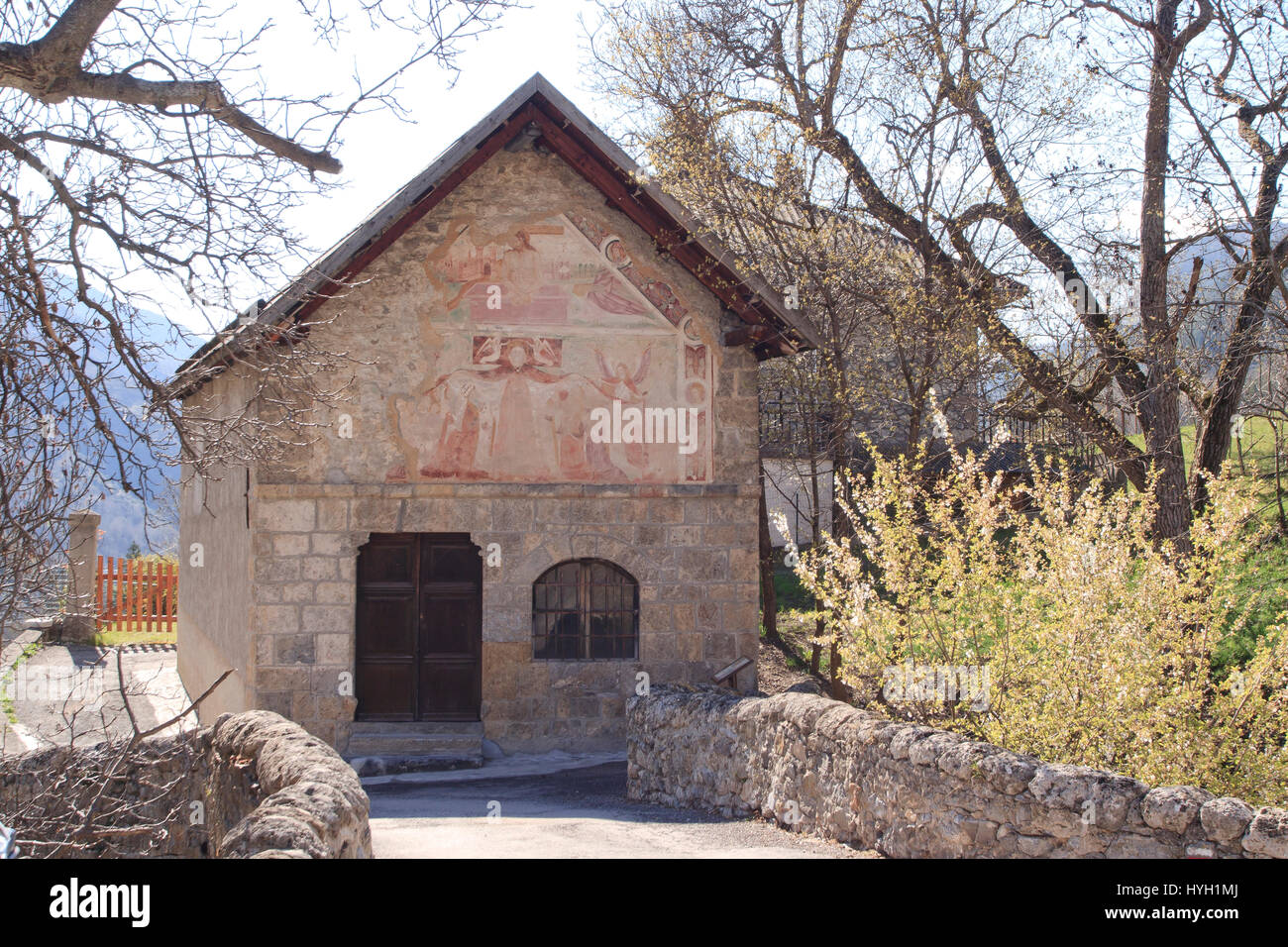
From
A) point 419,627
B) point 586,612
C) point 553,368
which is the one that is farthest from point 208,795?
point 553,368

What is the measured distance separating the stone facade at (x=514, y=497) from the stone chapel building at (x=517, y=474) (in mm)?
22

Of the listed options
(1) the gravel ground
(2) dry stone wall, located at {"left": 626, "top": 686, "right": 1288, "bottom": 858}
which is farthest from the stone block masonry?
(2) dry stone wall, located at {"left": 626, "top": 686, "right": 1288, "bottom": 858}

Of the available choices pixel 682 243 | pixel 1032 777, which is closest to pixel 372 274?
pixel 682 243

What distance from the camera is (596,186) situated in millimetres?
11820

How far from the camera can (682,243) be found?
1162 centimetres

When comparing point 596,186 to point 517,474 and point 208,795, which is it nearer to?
point 517,474

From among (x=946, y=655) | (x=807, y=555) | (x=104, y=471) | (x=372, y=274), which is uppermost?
(x=372, y=274)

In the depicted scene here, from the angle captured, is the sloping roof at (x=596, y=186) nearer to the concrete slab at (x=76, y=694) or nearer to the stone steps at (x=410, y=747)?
the stone steps at (x=410, y=747)

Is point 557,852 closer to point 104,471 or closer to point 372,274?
point 104,471

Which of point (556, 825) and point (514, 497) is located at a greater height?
point (514, 497)

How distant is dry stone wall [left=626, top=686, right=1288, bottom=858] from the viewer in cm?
498

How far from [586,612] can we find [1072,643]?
6.19 meters

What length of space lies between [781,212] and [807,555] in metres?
6.48

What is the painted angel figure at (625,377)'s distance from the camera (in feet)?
38.4
